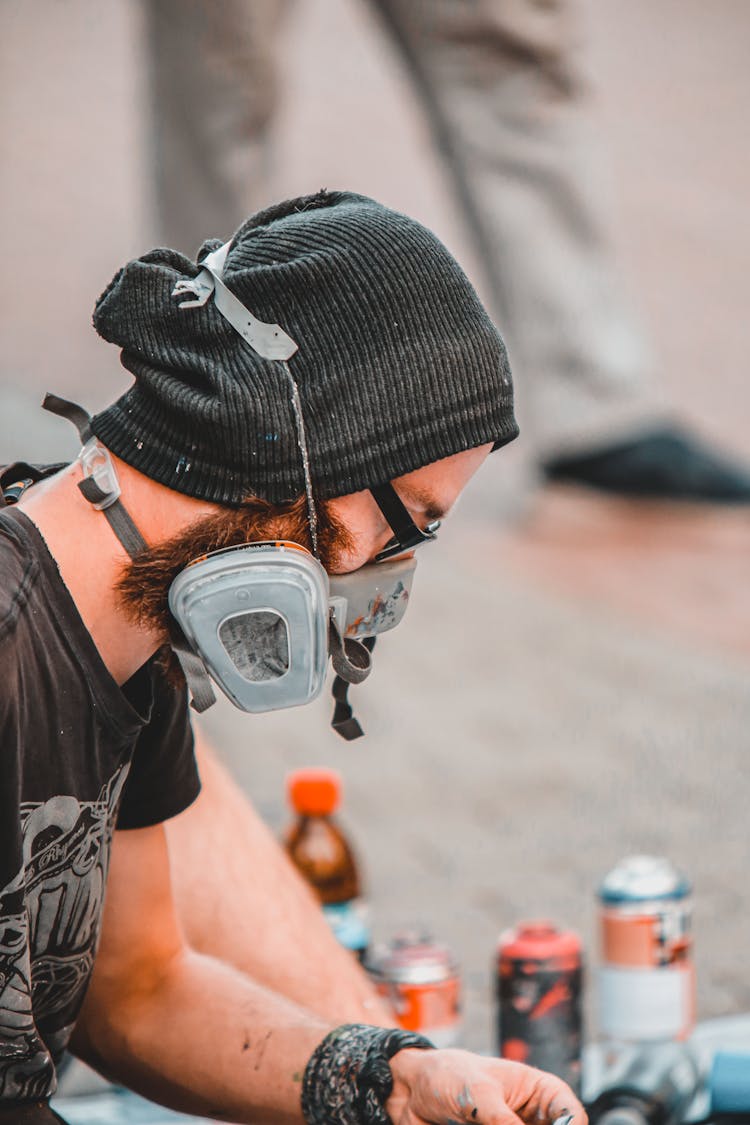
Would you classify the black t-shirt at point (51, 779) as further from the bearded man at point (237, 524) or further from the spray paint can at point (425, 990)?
the spray paint can at point (425, 990)

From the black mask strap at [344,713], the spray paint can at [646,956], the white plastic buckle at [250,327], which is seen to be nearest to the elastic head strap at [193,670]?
the black mask strap at [344,713]

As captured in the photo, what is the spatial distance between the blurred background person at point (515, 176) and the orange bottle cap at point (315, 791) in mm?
3481

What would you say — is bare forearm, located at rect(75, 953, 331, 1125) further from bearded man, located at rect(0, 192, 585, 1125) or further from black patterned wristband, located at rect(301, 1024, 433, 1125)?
bearded man, located at rect(0, 192, 585, 1125)

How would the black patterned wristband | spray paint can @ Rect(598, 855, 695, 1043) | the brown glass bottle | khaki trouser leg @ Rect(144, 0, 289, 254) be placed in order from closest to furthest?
the black patterned wristband, spray paint can @ Rect(598, 855, 695, 1043), the brown glass bottle, khaki trouser leg @ Rect(144, 0, 289, 254)

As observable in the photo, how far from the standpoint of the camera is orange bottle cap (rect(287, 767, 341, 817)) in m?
2.95

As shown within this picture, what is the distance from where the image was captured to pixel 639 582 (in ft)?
19.9

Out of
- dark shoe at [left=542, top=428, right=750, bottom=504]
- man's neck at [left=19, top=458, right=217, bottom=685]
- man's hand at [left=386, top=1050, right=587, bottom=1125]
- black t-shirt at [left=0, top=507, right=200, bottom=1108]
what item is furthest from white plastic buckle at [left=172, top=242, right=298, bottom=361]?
dark shoe at [left=542, top=428, right=750, bottom=504]

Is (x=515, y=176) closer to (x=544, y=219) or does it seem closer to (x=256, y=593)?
(x=544, y=219)

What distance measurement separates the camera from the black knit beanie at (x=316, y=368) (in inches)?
70.2

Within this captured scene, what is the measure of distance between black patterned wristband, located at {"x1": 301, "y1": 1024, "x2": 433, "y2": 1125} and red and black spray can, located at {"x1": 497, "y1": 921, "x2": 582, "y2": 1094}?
0.57 m

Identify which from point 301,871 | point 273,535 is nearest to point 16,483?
point 273,535

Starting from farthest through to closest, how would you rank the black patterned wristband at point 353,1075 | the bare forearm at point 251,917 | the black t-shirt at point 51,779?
the bare forearm at point 251,917
the black patterned wristband at point 353,1075
the black t-shirt at point 51,779

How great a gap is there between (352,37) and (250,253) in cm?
1225

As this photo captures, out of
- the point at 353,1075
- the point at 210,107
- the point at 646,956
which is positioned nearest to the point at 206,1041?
the point at 353,1075
